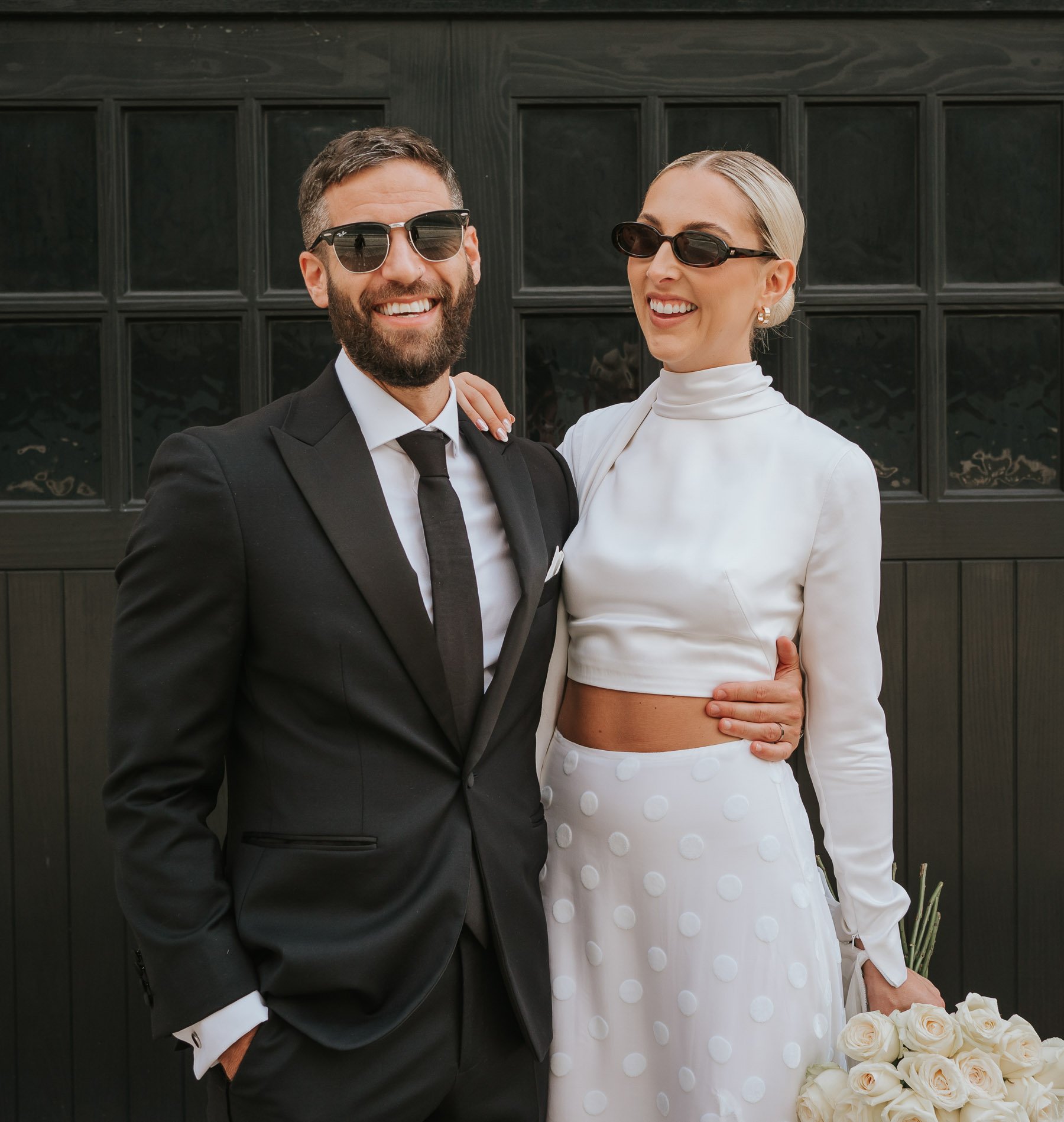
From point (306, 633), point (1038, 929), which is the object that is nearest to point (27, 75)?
point (306, 633)

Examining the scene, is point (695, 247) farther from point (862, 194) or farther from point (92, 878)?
point (92, 878)

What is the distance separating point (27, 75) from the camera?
3031 mm

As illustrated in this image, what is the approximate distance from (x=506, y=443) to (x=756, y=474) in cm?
45

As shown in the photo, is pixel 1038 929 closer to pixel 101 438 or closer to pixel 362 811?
pixel 362 811

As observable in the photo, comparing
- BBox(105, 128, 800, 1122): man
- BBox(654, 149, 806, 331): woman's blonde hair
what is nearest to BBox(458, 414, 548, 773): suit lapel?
BBox(105, 128, 800, 1122): man

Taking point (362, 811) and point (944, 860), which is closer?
point (362, 811)

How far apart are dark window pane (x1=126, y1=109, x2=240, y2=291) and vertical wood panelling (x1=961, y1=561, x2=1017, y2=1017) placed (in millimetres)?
2262

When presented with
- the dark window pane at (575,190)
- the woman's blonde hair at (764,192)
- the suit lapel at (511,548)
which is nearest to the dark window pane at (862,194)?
the dark window pane at (575,190)

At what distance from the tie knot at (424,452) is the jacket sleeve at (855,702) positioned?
66 cm

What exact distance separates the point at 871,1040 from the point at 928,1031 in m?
0.09

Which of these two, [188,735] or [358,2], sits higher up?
[358,2]

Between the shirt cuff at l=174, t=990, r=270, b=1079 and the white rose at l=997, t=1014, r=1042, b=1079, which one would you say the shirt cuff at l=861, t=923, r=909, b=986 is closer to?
the white rose at l=997, t=1014, r=1042, b=1079

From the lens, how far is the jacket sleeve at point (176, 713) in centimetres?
160

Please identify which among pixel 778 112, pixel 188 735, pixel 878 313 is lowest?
pixel 188 735
